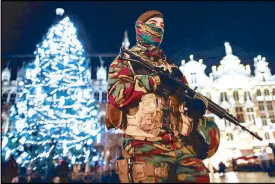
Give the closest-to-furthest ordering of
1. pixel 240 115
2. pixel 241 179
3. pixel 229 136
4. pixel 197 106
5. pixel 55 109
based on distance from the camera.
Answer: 1. pixel 241 179
2. pixel 197 106
3. pixel 240 115
4. pixel 229 136
5. pixel 55 109

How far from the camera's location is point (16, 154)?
25.2ft

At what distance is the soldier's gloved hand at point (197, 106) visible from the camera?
74.0 inches

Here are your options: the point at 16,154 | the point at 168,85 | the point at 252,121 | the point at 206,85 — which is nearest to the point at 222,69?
the point at 206,85

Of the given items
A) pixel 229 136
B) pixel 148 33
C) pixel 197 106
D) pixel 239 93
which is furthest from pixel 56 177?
pixel 239 93

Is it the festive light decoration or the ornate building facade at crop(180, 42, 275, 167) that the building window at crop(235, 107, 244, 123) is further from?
the festive light decoration

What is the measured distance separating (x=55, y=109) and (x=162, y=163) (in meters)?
6.84

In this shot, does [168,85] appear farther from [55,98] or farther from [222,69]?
[55,98]

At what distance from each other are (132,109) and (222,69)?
1.77m

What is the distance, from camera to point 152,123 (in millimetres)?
1717

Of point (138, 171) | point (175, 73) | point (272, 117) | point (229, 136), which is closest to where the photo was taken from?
point (138, 171)

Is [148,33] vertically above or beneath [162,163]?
above

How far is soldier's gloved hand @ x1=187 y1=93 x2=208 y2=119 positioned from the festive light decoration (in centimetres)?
619

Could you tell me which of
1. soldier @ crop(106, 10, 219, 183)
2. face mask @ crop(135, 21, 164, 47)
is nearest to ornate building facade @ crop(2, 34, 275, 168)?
soldier @ crop(106, 10, 219, 183)

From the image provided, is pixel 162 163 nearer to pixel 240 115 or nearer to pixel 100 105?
pixel 240 115
